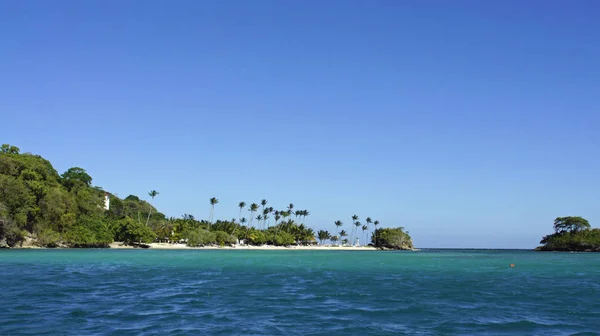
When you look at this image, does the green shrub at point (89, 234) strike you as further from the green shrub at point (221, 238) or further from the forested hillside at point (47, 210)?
the green shrub at point (221, 238)

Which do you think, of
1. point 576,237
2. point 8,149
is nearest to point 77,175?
point 8,149

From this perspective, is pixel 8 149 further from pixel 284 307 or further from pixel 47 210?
pixel 284 307

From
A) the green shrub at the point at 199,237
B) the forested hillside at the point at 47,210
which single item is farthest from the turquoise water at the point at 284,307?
the green shrub at the point at 199,237

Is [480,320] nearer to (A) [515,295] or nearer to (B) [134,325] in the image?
(A) [515,295]

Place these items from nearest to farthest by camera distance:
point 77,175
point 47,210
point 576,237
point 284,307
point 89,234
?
point 284,307, point 47,210, point 89,234, point 77,175, point 576,237

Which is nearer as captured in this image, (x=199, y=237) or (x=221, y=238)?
(x=199, y=237)

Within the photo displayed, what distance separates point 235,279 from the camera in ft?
133

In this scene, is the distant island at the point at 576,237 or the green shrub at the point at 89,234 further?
the distant island at the point at 576,237

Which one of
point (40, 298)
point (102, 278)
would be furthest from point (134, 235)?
point (40, 298)

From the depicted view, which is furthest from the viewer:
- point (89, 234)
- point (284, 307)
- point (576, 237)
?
point (576, 237)

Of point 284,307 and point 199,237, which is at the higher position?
point 199,237

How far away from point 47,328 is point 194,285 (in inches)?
684

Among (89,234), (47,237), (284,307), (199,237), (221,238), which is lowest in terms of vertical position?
A: (284,307)

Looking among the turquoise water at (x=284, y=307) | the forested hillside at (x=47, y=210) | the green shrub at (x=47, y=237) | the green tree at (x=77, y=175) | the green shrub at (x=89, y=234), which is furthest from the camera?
the green tree at (x=77, y=175)
